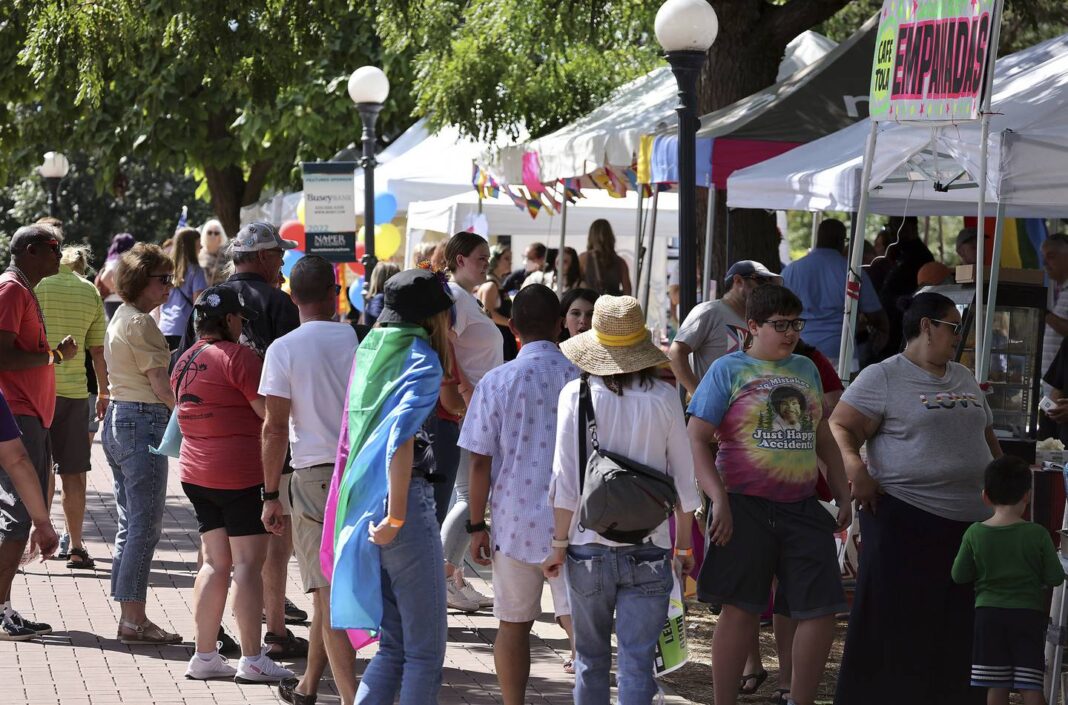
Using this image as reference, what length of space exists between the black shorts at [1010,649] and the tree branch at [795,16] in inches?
293

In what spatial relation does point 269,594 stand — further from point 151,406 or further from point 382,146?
point 382,146

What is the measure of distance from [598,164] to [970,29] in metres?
5.61

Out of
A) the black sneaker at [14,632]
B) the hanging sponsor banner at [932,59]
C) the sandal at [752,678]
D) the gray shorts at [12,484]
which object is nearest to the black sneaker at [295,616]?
the black sneaker at [14,632]

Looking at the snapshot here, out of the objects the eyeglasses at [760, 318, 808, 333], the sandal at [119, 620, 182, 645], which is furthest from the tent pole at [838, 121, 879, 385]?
the sandal at [119, 620, 182, 645]

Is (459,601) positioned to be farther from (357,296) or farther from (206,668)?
(357,296)

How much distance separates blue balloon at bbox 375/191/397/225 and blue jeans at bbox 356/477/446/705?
14064mm

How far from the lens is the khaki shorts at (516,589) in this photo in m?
5.51

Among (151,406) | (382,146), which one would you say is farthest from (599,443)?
(382,146)

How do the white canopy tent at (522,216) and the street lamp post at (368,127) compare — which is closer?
the street lamp post at (368,127)

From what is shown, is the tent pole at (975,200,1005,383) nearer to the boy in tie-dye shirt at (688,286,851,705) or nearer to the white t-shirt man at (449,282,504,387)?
the boy in tie-dye shirt at (688,286,851,705)

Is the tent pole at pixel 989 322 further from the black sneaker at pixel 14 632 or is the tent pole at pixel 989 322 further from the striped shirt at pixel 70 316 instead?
the striped shirt at pixel 70 316

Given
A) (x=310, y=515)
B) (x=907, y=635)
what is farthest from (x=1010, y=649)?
(x=310, y=515)

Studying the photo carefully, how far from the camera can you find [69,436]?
9062 mm

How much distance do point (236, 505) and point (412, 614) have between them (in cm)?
168
